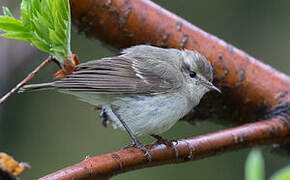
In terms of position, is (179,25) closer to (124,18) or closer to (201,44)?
(201,44)

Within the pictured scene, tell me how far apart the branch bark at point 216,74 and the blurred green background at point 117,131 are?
9.70 ft

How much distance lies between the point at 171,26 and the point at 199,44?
208 millimetres

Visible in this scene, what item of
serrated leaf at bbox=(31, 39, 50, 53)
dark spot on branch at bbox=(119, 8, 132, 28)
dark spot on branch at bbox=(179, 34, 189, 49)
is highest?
dark spot on branch at bbox=(119, 8, 132, 28)

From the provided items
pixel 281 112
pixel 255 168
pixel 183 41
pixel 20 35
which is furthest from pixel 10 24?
pixel 281 112

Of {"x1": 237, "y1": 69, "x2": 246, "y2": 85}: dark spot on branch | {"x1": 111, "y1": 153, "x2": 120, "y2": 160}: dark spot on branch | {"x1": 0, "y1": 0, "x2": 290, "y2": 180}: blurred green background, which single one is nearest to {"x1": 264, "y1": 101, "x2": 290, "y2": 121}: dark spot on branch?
{"x1": 237, "y1": 69, "x2": 246, "y2": 85}: dark spot on branch

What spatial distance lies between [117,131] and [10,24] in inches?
180

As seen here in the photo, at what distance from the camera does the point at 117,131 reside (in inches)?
254

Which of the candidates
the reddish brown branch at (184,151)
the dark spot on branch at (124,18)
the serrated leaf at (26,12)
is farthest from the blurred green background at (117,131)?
the serrated leaf at (26,12)

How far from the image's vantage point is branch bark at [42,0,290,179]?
2.65 m

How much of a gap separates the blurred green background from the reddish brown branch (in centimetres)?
323

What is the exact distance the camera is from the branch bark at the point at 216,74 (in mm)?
2652

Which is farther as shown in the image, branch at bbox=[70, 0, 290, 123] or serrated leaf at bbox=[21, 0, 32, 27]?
branch at bbox=[70, 0, 290, 123]

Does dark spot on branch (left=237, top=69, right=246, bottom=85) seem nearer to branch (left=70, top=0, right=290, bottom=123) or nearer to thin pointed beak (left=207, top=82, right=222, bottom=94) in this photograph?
branch (left=70, top=0, right=290, bottom=123)

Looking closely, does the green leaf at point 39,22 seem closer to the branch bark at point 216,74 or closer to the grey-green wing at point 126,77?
the grey-green wing at point 126,77
